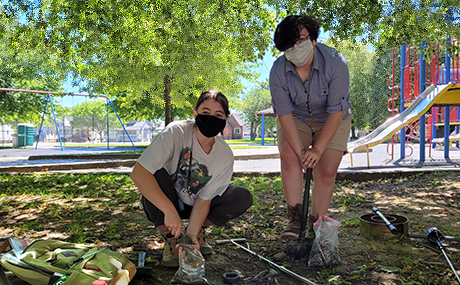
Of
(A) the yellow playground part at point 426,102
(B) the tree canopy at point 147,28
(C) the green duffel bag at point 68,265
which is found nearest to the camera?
(C) the green duffel bag at point 68,265

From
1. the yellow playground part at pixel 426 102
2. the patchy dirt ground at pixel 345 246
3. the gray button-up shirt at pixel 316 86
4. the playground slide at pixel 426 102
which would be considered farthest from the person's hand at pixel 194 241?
the playground slide at pixel 426 102

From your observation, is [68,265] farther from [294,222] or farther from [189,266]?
[294,222]

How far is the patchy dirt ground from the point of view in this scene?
7.18 feet

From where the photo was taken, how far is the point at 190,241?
2.17 meters

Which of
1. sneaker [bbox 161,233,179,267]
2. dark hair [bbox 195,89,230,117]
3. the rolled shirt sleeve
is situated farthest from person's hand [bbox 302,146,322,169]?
sneaker [bbox 161,233,179,267]

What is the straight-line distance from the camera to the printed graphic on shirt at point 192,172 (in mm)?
2373

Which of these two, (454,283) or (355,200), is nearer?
(454,283)

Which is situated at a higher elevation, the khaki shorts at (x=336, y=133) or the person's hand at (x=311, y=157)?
the khaki shorts at (x=336, y=133)

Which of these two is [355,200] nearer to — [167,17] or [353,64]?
[167,17]

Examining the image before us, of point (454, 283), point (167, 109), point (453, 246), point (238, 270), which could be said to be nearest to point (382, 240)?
point (453, 246)

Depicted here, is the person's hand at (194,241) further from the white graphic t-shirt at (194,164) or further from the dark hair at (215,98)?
the dark hair at (215,98)

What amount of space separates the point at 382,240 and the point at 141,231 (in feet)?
6.63

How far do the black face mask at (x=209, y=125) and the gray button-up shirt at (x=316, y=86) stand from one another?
0.54m

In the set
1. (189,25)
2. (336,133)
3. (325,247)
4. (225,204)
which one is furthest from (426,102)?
(225,204)
